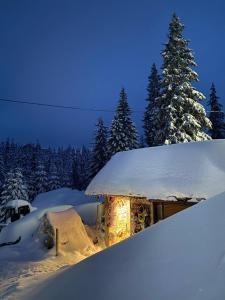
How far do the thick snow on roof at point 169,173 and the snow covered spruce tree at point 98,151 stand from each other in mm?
19264

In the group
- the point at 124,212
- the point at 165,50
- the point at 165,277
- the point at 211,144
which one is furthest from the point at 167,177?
the point at 165,50

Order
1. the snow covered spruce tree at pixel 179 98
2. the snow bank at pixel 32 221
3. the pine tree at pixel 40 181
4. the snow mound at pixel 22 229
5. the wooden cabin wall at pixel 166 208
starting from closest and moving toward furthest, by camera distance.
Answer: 1. the wooden cabin wall at pixel 166 208
2. the snow mound at pixel 22 229
3. the snow bank at pixel 32 221
4. the snow covered spruce tree at pixel 179 98
5. the pine tree at pixel 40 181

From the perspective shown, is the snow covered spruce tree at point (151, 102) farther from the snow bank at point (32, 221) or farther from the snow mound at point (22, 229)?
the snow mound at point (22, 229)

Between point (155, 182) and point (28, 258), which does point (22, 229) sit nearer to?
point (28, 258)

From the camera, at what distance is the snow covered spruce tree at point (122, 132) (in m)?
30.8

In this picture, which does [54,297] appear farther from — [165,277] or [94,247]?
[94,247]

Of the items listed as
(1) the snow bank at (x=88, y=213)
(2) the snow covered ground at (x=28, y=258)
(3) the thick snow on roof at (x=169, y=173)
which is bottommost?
(2) the snow covered ground at (x=28, y=258)

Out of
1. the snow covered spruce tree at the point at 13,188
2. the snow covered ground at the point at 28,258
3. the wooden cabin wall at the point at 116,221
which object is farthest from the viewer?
the snow covered spruce tree at the point at 13,188

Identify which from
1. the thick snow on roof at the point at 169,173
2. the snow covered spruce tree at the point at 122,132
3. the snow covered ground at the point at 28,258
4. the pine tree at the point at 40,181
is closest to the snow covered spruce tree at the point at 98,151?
the snow covered spruce tree at the point at 122,132

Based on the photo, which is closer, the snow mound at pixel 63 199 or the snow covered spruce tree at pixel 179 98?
the snow covered spruce tree at pixel 179 98

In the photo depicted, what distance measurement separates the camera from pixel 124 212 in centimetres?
1522

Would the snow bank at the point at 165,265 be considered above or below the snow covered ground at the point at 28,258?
above

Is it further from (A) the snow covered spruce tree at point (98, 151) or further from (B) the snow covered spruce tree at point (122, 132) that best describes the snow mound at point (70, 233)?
(A) the snow covered spruce tree at point (98, 151)

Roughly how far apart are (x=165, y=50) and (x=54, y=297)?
20.4m
